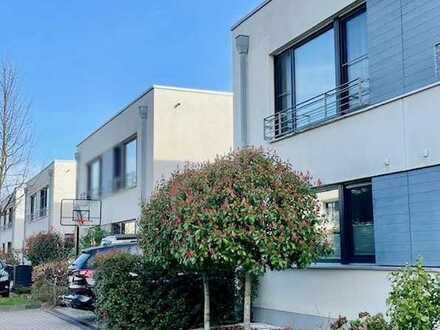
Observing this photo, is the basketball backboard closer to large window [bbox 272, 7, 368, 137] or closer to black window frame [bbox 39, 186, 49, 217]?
black window frame [bbox 39, 186, 49, 217]

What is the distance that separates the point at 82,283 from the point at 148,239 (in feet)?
17.1

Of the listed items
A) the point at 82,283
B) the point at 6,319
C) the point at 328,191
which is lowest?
the point at 6,319

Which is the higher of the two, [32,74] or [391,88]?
[32,74]

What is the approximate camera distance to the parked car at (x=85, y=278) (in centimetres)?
1494

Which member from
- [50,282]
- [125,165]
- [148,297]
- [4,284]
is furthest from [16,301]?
[148,297]

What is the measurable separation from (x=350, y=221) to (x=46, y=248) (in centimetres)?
1942

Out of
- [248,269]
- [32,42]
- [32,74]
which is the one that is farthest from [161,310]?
[32,74]

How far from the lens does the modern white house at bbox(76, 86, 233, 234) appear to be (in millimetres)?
21141

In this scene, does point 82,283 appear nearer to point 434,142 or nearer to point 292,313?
point 292,313

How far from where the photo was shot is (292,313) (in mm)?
12250

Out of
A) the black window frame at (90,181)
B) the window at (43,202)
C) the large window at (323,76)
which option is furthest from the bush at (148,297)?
the window at (43,202)

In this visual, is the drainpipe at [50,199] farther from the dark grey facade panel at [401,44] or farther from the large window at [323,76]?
the dark grey facade panel at [401,44]

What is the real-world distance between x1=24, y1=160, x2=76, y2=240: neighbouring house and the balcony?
22281 millimetres

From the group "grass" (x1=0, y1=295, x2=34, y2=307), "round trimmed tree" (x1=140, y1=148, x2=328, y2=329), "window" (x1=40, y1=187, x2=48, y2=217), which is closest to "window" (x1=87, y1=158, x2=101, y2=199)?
"grass" (x1=0, y1=295, x2=34, y2=307)
